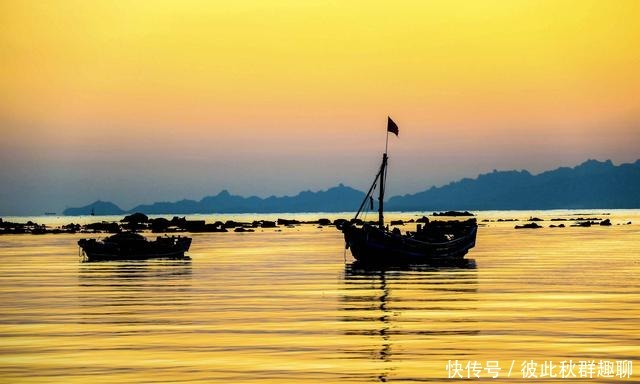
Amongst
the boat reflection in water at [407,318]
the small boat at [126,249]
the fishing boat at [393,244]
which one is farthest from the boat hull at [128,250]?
the boat reflection in water at [407,318]

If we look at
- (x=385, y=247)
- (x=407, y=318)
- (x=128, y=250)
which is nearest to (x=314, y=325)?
(x=407, y=318)

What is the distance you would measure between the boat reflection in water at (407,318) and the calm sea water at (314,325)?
→ 57mm

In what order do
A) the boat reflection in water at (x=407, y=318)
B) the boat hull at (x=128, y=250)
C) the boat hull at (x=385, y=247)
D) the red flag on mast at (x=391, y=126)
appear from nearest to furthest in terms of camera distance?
the boat reflection in water at (x=407, y=318), the red flag on mast at (x=391, y=126), the boat hull at (x=385, y=247), the boat hull at (x=128, y=250)

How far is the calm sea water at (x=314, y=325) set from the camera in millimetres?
26359

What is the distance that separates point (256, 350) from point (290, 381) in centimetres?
529

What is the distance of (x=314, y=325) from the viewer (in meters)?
36.0

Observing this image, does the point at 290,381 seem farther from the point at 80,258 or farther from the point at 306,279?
the point at 80,258

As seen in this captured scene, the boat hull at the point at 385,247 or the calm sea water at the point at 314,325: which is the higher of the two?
the boat hull at the point at 385,247

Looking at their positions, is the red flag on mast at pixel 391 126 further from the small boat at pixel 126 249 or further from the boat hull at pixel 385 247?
the small boat at pixel 126 249

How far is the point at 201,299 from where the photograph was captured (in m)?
48.1

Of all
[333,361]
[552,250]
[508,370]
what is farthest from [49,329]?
[552,250]

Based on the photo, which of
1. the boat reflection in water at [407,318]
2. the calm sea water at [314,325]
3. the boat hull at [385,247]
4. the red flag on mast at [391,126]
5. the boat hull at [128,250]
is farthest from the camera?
the boat hull at [128,250]

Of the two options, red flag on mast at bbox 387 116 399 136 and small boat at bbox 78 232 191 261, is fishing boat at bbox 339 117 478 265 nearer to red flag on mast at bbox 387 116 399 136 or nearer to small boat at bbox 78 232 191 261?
red flag on mast at bbox 387 116 399 136

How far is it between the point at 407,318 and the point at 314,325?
13.2ft
